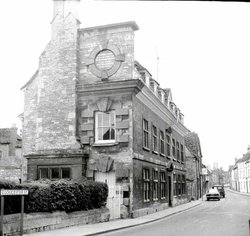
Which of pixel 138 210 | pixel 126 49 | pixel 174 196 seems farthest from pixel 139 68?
pixel 174 196

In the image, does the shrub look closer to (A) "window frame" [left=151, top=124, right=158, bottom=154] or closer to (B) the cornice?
(B) the cornice

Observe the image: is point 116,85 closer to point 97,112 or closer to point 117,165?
point 97,112

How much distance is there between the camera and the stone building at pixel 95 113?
20906 millimetres

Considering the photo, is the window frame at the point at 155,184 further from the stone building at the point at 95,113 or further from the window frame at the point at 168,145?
the window frame at the point at 168,145

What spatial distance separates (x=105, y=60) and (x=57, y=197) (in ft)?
31.4

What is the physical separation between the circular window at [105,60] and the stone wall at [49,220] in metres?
8.19

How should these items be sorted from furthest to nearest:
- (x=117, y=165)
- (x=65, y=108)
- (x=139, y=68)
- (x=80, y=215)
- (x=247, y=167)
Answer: (x=247, y=167) < (x=139, y=68) < (x=65, y=108) < (x=117, y=165) < (x=80, y=215)

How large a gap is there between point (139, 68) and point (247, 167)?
6505 cm

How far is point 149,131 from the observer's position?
82.0 feet

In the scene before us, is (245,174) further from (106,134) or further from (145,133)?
(106,134)

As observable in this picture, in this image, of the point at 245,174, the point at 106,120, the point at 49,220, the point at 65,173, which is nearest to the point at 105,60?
the point at 106,120

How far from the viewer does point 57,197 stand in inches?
600

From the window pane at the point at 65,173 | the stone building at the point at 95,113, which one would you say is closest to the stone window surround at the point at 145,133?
the stone building at the point at 95,113

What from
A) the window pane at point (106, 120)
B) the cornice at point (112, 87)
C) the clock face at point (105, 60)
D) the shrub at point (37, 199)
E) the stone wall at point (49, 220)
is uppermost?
the clock face at point (105, 60)
